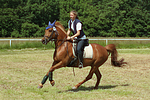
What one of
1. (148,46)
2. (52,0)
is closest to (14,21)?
(52,0)

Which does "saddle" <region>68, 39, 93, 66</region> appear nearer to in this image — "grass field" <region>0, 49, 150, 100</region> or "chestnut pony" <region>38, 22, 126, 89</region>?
"chestnut pony" <region>38, 22, 126, 89</region>

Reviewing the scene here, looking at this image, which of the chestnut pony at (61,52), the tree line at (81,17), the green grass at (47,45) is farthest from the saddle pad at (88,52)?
the tree line at (81,17)

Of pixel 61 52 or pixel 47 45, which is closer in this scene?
pixel 61 52

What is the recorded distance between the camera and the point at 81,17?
56094mm

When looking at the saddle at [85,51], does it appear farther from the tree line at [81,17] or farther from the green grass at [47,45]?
the tree line at [81,17]

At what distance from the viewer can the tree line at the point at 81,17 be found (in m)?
51.1

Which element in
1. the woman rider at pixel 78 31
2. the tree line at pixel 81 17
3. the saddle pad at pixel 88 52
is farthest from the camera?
the tree line at pixel 81 17

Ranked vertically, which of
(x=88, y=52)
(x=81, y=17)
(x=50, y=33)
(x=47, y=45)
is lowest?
(x=47, y=45)

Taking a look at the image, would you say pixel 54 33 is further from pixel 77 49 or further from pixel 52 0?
pixel 52 0

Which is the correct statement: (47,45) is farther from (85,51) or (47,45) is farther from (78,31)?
(78,31)

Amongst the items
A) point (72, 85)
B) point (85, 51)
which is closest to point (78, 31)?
point (85, 51)

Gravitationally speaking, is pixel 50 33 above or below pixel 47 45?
above

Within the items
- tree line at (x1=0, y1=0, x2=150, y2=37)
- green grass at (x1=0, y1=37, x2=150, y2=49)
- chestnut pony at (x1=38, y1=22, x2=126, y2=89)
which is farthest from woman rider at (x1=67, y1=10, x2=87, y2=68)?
tree line at (x1=0, y1=0, x2=150, y2=37)

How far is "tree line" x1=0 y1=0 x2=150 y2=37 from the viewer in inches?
2013
